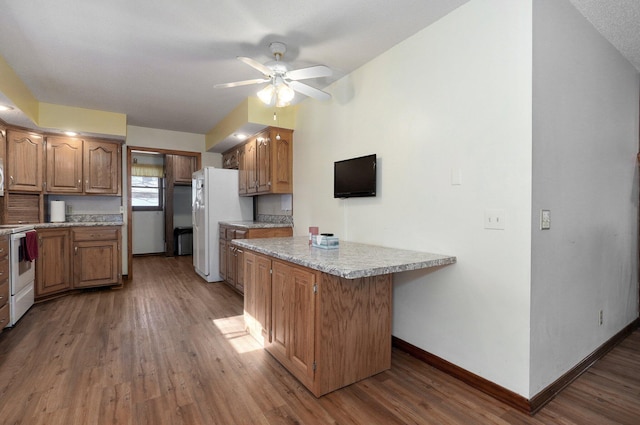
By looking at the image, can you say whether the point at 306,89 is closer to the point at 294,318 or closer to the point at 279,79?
the point at 279,79

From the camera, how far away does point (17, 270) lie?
3.11 meters

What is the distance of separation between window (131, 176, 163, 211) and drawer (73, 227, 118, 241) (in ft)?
11.1

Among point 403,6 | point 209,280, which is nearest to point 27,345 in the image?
point 209,280

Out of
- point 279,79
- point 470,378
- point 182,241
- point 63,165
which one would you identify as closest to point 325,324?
point 470,378

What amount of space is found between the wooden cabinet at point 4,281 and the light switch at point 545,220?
4.25m

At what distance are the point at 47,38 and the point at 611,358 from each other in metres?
5.08

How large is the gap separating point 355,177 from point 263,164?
168cm

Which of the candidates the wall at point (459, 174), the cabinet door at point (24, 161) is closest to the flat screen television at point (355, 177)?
the wall at point (459, 174)

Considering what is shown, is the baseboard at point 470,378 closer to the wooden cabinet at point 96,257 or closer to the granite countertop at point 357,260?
the granite countertop at point 357,260

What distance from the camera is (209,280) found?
477 centimetres

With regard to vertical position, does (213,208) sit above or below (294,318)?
above

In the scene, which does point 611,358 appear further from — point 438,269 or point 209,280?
point 209,280

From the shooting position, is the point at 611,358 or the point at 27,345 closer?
the point at 611,358

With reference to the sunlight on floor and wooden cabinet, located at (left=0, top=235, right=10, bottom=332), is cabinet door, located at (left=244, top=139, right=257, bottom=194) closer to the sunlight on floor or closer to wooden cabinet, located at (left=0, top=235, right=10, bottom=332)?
the sunlight on floor
